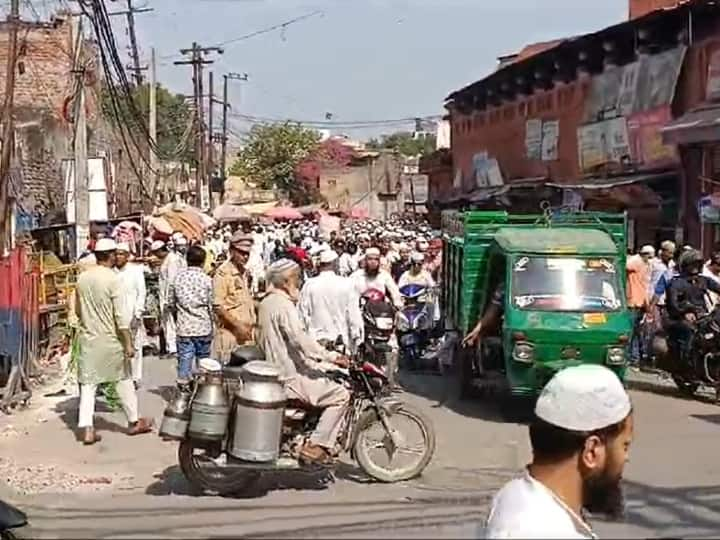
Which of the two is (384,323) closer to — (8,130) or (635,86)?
(8,130)

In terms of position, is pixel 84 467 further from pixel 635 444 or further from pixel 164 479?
pixel 635 444

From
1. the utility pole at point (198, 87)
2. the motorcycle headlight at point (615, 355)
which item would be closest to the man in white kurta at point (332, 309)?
the motorcycle headlight at point (615, 355)

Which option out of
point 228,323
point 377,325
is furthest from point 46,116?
point 228,323

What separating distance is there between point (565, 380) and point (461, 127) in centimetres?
4471

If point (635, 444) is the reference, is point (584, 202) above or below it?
above

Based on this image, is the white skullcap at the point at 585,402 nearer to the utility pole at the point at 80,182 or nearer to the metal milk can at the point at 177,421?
the metal milk can at the point at 177,421

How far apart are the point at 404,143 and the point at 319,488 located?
119 meters

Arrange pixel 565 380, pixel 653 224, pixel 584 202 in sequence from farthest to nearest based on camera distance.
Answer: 1. pixel 584 202
2. pixel 653 224
3. pixel 565 380

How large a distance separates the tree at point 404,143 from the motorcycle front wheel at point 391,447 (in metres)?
105

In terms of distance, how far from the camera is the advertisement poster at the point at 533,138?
3497 centimetres

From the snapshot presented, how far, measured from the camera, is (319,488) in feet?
32.3

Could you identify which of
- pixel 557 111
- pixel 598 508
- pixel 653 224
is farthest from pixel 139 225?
pixel 598 508

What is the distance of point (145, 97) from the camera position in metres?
72.2

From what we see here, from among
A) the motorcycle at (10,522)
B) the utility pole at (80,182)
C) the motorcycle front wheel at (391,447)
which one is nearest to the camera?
the motorcycle at (10,522)
